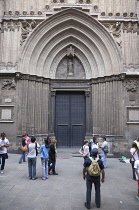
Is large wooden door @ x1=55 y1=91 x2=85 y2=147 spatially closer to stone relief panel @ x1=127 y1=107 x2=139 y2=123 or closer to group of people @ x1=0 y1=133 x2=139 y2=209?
stone relief panel @ x1=127 y1=107 x2=139 y2=123

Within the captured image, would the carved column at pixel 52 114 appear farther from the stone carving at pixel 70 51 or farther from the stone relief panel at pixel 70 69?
the stone carving at pixel 70 51

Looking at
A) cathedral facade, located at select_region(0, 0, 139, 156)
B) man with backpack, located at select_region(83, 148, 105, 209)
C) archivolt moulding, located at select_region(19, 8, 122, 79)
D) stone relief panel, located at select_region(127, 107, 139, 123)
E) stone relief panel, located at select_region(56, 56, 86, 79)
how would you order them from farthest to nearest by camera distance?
stone relief panel, located at select_region(56, 56, 86, 79), archivolt moulding, located at select_region(19, 8, 122, 79), cathedral facade, located at select_region(0, 0, 139, 156), stone relief panel, located at select_region(127, 107, 139, 123), man with backpack, located at select_region(83, 148, 105, 209)

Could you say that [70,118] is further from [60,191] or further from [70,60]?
[60,191]

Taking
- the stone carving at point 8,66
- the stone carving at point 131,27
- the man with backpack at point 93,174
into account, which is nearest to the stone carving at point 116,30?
the stone carving at point 131,27

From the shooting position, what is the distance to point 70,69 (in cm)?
1573

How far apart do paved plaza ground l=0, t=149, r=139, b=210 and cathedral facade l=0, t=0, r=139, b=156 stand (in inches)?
213

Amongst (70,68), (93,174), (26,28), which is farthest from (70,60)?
(93,174)

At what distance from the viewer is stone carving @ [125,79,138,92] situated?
13.4 metres

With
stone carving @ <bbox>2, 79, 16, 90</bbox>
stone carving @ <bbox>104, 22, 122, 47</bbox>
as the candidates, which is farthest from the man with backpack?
stone carving @ <bbox>104, 22, 122, 47</bbox>

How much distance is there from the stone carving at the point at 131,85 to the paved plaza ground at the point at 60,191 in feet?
22.2

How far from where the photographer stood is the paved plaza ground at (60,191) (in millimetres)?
4793

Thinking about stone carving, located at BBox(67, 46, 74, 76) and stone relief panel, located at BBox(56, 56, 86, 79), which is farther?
stone relief panel, located at BBox(56, 56, 86, 79)

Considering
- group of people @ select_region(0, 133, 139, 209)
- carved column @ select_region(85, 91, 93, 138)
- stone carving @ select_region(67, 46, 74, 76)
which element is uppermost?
stone carving @ select_region(67, 46, 74, 76)

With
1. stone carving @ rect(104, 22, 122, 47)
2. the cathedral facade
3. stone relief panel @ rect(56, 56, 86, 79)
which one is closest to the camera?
the cathedral facade
